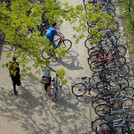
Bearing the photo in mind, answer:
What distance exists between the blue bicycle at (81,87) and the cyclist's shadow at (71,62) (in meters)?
1.55

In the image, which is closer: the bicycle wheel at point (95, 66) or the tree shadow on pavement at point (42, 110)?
the tree shadow on pavement at point (42, 110)

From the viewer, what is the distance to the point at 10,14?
8.24m

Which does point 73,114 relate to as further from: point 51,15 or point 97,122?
point 51,15

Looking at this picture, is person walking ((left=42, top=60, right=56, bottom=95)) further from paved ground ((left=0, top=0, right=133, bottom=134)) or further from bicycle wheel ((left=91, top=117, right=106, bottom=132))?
bicycle wheel ((left=91, top=117, right=106, bottom=132))

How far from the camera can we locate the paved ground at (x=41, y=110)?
9227mm

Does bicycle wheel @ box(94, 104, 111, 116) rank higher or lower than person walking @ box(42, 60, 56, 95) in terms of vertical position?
lower

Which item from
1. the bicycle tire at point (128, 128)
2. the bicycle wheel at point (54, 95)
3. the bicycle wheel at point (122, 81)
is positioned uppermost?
the bicycle wheel at point (122, 81)

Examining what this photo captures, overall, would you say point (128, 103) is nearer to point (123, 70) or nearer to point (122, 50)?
point (123, 70)

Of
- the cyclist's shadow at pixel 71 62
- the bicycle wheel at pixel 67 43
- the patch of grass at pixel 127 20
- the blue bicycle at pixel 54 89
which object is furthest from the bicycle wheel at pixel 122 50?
the blue bicycle at pixel 54 89

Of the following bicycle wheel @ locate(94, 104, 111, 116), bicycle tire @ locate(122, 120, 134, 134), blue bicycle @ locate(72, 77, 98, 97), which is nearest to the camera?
bicycle tire @ locate(122, 120, 134, 134)

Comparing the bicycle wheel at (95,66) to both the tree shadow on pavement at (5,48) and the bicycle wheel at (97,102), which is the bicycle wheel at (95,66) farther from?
the tree shadow on pavement at (5,48)

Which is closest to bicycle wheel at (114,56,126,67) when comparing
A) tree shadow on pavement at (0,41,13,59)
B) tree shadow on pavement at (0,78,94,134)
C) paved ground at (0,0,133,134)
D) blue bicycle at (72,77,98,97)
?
paved ground at (0,0,133,134)

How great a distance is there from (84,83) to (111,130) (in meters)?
2.31

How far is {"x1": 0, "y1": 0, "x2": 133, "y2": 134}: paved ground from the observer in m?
9.23
